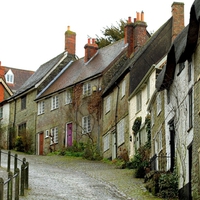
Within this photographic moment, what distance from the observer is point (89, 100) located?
136 feet

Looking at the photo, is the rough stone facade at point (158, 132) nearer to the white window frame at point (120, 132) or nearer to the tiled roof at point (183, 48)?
the tiled roof at point (183, 48)

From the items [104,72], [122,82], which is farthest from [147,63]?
[104,72]

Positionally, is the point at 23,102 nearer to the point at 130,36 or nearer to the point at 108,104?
the point at 108,104

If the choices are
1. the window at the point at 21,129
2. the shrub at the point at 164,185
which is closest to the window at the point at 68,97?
the window at the point at 21,129

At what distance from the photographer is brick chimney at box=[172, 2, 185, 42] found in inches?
1383

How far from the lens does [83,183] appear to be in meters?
25.0

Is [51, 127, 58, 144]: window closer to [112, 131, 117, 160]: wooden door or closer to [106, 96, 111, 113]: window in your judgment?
[106, 96, 111, 113]: window

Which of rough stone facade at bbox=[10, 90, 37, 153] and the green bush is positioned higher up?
rough stone facade at bbox=[10, 90, 37, 153]

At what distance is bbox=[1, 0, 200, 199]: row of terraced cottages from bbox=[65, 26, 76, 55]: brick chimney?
88mm

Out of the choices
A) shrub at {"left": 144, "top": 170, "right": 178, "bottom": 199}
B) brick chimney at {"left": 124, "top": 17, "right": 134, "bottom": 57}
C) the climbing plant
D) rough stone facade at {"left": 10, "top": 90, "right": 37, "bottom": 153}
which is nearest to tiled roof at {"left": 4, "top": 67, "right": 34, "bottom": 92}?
rough stone facade at {"left": 10, "top": 90, "right": 37, "bottom": 153}

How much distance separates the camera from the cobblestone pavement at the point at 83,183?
69.9 ft

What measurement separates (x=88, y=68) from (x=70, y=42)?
707cm

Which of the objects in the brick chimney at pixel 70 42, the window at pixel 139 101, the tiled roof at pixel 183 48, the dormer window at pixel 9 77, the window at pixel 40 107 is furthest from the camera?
the dormer window at pixel 9 77

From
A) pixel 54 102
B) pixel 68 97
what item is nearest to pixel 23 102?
pixel 54 102
